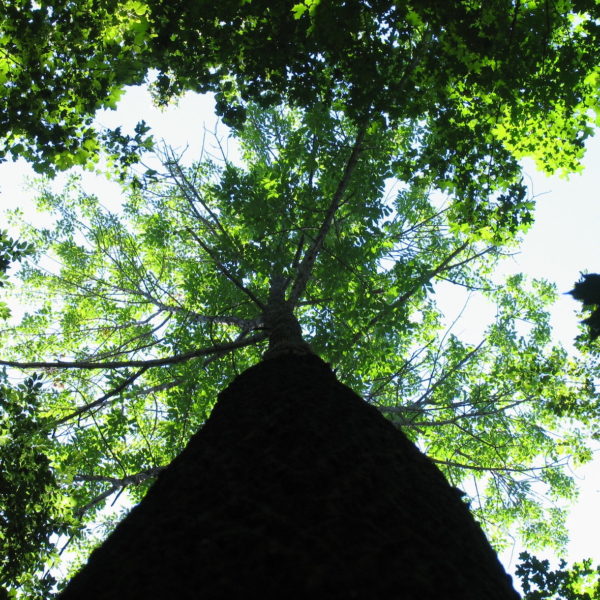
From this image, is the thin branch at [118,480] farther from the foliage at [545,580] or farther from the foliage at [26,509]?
the foliage at [545,580]

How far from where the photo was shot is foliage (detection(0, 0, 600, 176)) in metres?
4.23

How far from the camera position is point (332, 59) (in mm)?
4457

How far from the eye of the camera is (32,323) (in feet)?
38.5

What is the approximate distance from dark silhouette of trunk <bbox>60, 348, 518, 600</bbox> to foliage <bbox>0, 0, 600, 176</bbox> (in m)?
3.49

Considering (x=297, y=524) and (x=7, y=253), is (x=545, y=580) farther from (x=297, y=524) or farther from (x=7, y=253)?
(x=7, y=253)

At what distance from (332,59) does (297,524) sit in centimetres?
424

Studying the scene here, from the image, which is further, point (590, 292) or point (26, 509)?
point (26, 509)

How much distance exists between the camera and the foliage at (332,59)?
4.23 meters

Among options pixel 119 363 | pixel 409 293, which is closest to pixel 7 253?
pixel 119 363

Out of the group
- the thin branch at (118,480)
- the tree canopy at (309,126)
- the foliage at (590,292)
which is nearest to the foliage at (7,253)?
the tree canopy at (309,126)

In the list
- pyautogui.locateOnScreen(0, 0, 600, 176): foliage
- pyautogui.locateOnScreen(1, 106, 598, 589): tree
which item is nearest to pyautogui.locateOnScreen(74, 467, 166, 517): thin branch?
pyautogui.locateOnScreen(1, 106, 598, 589): tree

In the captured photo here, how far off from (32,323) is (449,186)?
35.7 feet

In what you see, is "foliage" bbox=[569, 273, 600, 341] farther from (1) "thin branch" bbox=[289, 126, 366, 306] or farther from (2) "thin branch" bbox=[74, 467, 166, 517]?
(2) "thin branch" bbox=[74, 467, 166, 517]

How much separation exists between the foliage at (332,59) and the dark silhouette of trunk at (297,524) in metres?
3.49
